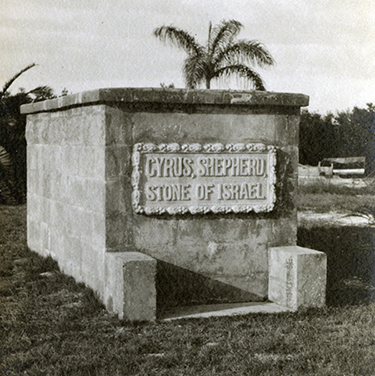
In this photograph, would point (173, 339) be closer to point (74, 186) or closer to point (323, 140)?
point (74, 186)

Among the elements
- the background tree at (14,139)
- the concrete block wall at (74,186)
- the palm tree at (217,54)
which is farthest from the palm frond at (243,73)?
the concrete block wall at (74,186)

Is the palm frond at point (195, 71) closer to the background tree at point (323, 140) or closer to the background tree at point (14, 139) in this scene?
the background tree at point (14, 139)

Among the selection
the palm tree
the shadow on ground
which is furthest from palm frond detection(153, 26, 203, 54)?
Result: the shadow on ground

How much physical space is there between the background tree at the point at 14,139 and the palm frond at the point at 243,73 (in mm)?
5066

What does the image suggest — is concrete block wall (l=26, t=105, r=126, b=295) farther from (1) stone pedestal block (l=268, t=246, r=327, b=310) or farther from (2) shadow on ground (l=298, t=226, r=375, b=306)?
(2) shadow on ground (l=298, t=226, r=375, b=306)

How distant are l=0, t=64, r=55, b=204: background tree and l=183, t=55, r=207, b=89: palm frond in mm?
4007

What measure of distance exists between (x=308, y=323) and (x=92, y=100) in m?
3.02

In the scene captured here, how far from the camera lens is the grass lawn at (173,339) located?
4.56 meters

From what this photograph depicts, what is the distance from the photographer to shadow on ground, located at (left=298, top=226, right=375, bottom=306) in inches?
274

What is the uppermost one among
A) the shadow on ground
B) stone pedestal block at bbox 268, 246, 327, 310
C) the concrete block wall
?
the concrete block wall

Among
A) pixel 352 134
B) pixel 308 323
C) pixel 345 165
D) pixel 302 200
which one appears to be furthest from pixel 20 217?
pixel 345 165

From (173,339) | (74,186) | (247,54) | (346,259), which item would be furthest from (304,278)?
(247,54)

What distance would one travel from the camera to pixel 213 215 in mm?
6461

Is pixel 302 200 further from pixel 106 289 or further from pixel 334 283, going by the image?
pixel 106 289
